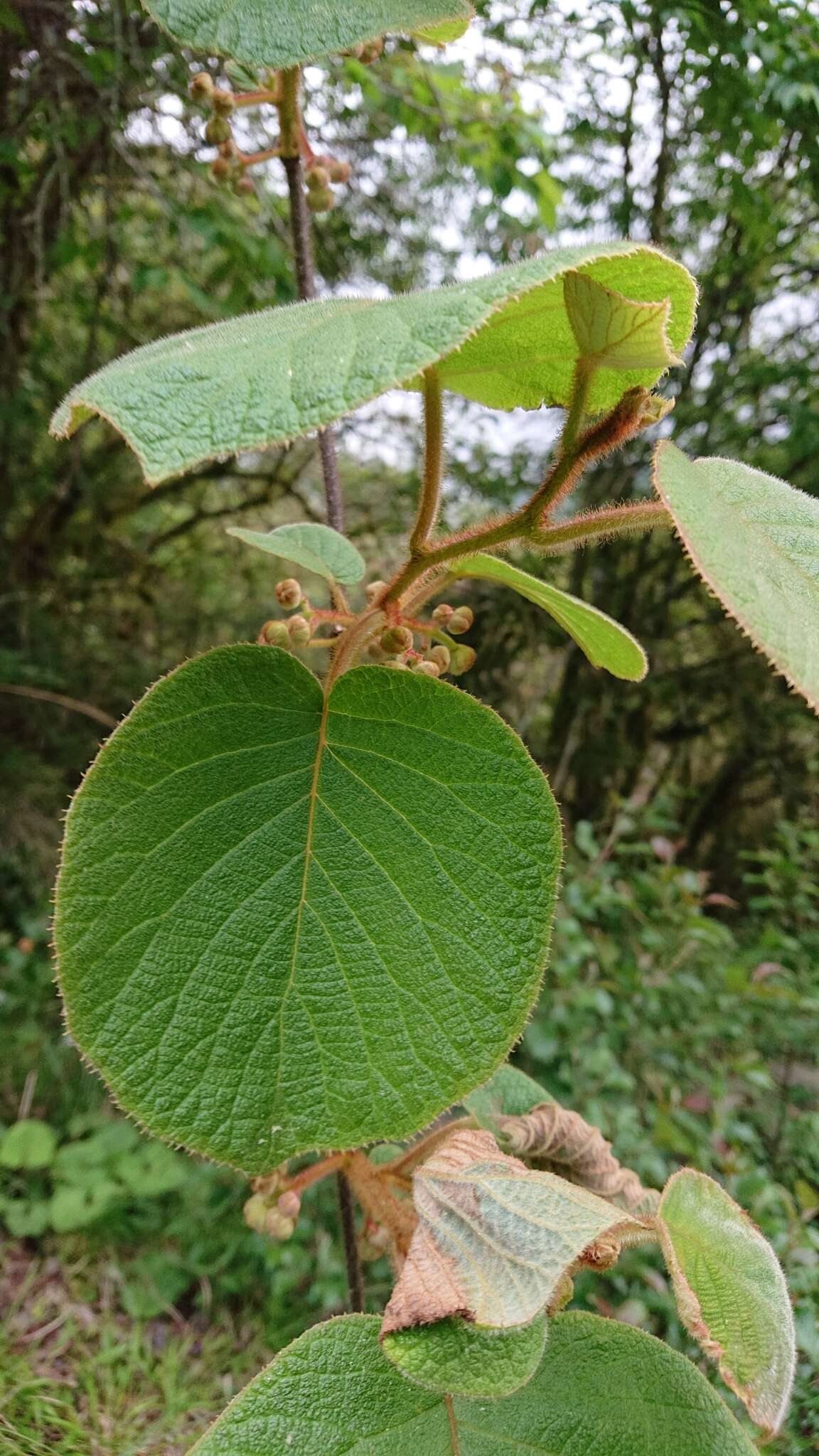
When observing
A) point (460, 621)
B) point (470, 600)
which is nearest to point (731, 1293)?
point (460, 621)

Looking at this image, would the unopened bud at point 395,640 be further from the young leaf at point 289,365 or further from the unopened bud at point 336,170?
the unopened bud at point 336,170

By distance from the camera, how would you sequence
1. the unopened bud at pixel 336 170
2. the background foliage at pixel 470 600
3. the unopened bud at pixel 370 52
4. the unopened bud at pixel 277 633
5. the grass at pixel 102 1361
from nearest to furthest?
the unopened bud at pixel 277 633 < the unopened bud at pixel 370 52 < the unopened bud at pixel 336 170 < the grass at pixel 102 1361 < the background foliage at pixel 470 600

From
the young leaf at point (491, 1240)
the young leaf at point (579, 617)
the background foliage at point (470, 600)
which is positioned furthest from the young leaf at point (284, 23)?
the background foliage at point (470, 600)

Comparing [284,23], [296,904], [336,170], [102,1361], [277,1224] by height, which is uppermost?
[336,170]

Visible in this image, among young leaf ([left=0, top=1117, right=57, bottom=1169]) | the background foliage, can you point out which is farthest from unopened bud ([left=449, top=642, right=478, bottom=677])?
young leaf ([left=0, top=1117, right=57, bottom=1169])

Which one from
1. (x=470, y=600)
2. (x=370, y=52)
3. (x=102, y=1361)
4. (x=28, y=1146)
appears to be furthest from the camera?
(x=470, y=600)

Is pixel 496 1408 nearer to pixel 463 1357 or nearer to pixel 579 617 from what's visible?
pixel 463 1357
